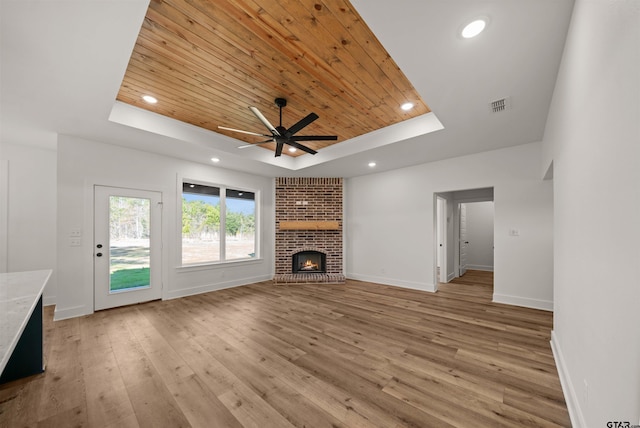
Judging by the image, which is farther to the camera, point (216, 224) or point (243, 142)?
point (216, 224)

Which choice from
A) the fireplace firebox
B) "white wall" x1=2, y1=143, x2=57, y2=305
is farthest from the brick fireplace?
"white wall" x1=2, y1=143, x2=57, y2=305

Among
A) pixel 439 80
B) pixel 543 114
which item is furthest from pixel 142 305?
pixel 543 114

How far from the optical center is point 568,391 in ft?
5.98

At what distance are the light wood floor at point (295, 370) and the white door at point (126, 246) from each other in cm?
45

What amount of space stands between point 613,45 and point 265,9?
199 cm

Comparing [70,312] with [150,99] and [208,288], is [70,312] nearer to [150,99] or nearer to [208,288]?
[208,288]

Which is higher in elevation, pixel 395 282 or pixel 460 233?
pixel 460 233

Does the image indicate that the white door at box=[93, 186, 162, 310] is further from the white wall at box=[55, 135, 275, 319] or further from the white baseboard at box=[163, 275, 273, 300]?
the white baseboard at box=[163, 275, 273, 300]

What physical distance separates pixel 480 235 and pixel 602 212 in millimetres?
7915

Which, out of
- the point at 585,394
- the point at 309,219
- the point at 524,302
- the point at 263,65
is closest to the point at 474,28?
the point at 263,65

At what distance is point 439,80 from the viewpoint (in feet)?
7.69

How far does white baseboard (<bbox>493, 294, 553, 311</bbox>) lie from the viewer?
378 centimetres

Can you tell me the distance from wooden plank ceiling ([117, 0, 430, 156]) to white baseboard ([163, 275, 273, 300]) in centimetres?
308

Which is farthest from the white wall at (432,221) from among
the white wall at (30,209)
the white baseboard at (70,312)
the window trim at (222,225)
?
the white wall at (30,209)
